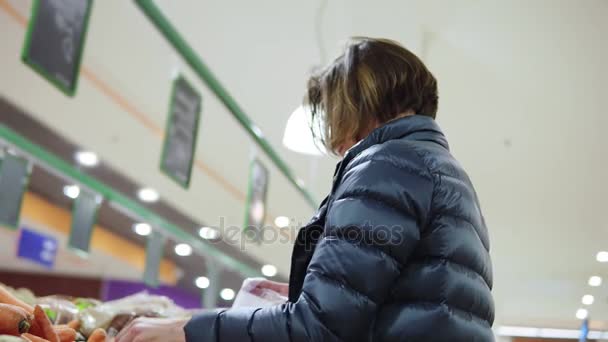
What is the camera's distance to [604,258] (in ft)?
37.3

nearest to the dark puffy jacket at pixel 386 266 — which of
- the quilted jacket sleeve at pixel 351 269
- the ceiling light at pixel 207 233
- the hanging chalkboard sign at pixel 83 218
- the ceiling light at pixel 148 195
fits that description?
the quilted jacket sleeve at pixel 351 269

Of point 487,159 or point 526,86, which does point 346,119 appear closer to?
point 526,86

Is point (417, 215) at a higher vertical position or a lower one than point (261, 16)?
lower

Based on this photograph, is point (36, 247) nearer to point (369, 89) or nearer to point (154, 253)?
point (154, 253)

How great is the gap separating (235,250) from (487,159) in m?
6.36

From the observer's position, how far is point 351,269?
1143 millimetres

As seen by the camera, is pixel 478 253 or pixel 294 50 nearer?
pixel 478 253

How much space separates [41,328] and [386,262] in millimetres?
735

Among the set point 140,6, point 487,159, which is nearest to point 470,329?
point 140,6

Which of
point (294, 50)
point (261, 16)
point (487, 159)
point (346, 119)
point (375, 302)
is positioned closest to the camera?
point (375, 302)

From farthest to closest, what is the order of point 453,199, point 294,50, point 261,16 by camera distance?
point 294,50, point 261,16, point 453,199

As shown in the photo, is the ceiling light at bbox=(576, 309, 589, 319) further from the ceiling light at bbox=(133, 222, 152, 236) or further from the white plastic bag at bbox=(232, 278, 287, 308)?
the white plastic bag at bbox=(232, 278, 287, 308)

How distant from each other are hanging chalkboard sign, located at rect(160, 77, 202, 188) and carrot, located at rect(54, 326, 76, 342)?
2272 mm

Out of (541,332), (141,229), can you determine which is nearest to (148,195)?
(141,229)
